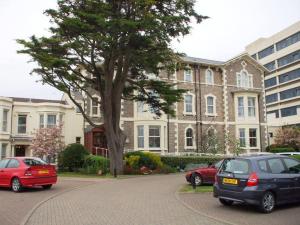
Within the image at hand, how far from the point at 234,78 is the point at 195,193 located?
2781cm

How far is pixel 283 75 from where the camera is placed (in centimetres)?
6844

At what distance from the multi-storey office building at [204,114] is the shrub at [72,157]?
209 inches

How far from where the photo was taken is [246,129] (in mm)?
39469

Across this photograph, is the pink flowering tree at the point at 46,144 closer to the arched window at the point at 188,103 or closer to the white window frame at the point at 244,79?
the arched window at the point at 188,103

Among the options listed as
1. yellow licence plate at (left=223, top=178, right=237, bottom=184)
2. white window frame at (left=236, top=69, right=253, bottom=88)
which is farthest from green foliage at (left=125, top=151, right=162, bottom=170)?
yellow licence plate at (left=223, top=178, right=237, bottom=184)

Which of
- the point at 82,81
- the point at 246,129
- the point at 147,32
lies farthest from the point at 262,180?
the point at 246,129

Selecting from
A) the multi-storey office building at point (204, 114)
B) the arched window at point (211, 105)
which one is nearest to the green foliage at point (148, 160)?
the multi-storey office building at point (204, 114)

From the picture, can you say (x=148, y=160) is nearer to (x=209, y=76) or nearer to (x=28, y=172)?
(x=28, y=172)

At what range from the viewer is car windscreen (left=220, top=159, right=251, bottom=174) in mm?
10625

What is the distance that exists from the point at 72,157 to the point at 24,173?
12.8m

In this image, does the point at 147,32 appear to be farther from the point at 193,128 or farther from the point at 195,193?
the point at 193,128

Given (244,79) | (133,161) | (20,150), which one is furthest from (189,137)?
(20,150)

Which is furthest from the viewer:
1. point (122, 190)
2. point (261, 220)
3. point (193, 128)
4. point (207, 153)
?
point (193, 128)

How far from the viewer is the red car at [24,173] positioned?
15211 millimetres
